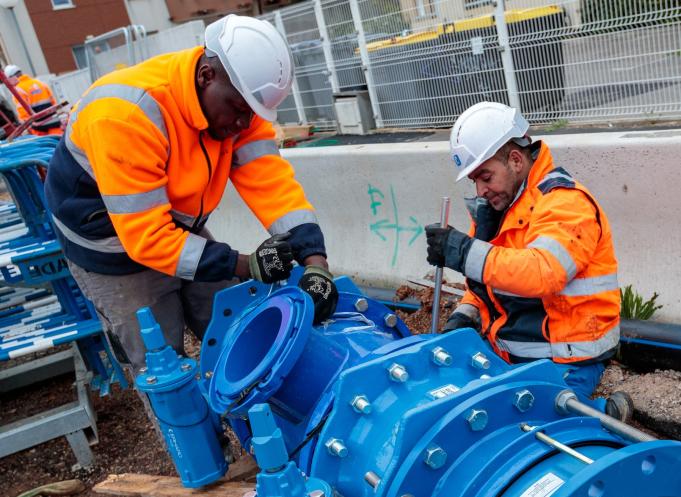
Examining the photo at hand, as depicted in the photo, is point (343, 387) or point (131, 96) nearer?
point (343, 387)

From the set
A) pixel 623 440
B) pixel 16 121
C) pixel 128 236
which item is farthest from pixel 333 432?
pixel 16 121

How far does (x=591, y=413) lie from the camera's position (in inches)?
62.0

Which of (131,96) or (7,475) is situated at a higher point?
(131,96)

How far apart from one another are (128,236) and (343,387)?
123 cm

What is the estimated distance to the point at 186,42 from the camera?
41.3 ft

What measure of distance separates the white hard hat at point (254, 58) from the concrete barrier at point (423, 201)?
5.41ft

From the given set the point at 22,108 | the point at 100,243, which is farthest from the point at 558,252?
the point at 22,108

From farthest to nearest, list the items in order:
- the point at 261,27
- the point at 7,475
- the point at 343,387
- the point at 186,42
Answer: the point at 186,42 < the point at 7,475 < the point at 261,27 < the point at 343,387

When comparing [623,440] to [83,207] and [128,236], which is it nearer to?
[128,236]

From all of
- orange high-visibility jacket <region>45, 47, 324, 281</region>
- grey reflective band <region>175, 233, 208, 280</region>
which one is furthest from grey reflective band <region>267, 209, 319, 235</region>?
grey reflective band <region>175, 233, 208, 280</region>

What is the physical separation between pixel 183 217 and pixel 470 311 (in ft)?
4.23

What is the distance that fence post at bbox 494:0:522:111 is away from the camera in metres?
5.63

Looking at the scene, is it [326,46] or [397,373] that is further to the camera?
[326,46]

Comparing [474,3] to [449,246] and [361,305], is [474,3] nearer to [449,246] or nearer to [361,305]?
[449,246]
